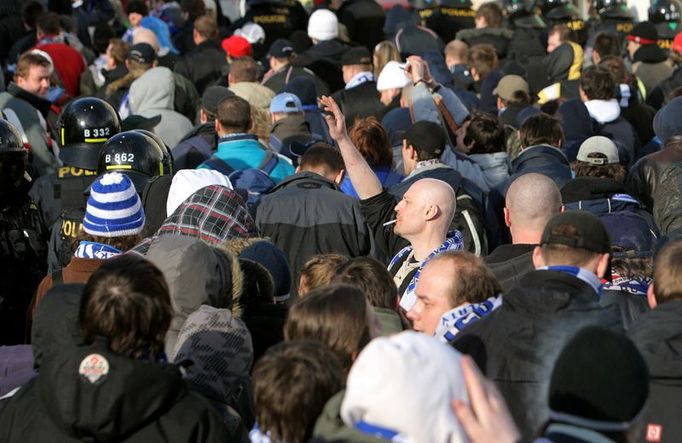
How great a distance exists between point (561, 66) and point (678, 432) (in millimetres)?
8956

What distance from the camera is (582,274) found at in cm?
495

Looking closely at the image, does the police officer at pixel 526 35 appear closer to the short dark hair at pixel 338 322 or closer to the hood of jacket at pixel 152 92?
the hood of jacket at pixel 152 92

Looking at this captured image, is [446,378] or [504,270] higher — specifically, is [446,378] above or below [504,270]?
above

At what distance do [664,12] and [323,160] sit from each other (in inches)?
393

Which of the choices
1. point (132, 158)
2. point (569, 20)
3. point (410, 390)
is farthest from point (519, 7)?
point (410, 390)

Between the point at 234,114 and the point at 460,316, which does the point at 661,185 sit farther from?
the point at 460,316

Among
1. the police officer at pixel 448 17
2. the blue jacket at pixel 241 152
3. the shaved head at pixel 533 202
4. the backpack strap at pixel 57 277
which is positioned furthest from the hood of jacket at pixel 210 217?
the police officer at pixel 448 17

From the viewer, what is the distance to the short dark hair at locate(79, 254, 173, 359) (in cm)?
415

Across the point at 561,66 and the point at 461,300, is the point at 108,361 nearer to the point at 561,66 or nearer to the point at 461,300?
the point at 461,300

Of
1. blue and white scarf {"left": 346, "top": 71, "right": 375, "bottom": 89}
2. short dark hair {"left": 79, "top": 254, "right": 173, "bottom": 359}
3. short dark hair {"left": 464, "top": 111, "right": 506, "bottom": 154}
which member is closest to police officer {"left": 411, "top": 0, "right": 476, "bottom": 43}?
blue and white scarf {"left": 346, "top": 71, "right": 375, "bottom": 89}

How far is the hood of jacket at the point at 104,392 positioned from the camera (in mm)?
3988

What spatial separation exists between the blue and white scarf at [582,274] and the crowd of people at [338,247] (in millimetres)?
14

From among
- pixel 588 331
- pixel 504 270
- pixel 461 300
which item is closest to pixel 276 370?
pixel 588 331

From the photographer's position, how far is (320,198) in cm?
783
